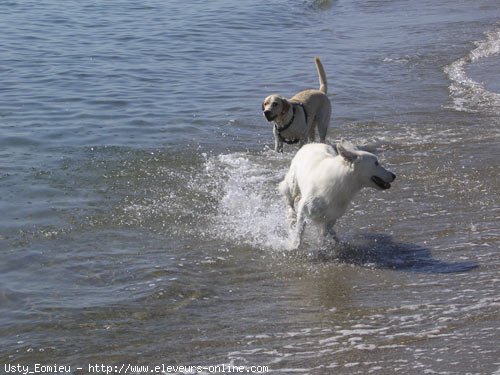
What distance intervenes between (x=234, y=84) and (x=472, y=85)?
4.05 m

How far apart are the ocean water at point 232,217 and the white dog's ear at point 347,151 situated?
2.52 feet

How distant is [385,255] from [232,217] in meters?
1.83

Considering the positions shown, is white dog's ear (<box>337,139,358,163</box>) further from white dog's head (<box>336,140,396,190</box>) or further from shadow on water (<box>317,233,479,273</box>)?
shadow on water (<box>317,233,479,273</box>)

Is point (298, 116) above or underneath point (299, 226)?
above

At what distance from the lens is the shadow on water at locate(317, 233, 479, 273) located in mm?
6988

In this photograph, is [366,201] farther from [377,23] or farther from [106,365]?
[377,23]

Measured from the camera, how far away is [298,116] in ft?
33.3

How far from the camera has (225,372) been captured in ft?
17.1

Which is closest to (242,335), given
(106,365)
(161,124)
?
(106,365)

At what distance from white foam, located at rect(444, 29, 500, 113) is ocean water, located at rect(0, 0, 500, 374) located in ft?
0.22

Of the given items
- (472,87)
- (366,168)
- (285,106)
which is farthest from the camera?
(472,87)

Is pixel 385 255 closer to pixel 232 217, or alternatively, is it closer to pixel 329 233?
pixel 329 233

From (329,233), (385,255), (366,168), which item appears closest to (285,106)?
(329,233)

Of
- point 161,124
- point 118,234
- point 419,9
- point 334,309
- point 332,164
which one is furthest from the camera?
point 419,9
